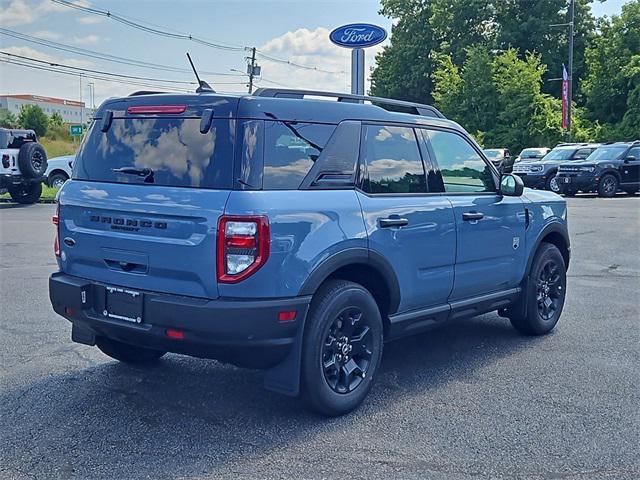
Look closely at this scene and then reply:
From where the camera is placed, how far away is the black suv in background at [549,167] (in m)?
25.6

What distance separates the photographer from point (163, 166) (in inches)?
170

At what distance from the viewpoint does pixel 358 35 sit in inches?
603

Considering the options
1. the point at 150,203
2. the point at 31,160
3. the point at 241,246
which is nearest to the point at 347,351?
the point at 241,246

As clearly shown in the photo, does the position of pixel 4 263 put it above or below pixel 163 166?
below

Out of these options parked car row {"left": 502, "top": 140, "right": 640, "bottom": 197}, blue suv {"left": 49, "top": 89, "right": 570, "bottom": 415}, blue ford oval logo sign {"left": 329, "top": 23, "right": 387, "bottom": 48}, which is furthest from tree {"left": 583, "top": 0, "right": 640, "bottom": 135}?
blue suv {"left": 49, "top": 89, "right": 570, "bottom": 415}

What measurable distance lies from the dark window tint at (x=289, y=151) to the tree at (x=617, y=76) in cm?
3906

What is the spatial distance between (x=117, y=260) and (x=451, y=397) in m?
2.36

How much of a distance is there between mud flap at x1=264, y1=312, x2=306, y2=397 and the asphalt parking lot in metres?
0.26

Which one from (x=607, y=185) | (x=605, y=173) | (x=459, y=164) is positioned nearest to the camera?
(x=459, y=164)

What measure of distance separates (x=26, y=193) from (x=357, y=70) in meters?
11.1

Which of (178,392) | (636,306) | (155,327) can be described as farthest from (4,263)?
(636,306)

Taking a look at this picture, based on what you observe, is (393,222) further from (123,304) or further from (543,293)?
(543,293)

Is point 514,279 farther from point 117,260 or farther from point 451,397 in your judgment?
point 117,260

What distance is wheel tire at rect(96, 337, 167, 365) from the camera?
17.2ft
